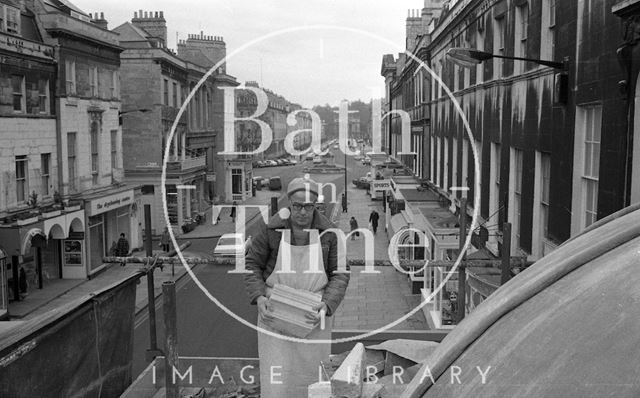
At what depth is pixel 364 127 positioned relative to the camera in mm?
168750

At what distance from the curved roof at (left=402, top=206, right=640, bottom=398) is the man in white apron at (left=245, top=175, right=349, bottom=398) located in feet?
7.57

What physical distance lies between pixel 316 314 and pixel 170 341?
1722 millimetres

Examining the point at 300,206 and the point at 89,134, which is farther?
the point at 89,134

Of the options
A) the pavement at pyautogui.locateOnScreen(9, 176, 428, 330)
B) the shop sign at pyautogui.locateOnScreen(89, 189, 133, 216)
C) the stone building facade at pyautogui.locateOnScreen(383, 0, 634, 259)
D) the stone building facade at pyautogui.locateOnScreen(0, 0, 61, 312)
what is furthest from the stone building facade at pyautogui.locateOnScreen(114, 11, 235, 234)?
the stone building facade at pyautogui.locateOnScreen(383, 0, 634, 259)

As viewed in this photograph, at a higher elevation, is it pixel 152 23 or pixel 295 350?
pixel 152 23

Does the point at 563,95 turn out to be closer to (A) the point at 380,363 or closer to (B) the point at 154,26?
(A) the point at 380,363

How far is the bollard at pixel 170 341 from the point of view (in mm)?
5809

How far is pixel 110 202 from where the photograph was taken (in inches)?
1181

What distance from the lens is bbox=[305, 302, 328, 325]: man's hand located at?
4.93 metres

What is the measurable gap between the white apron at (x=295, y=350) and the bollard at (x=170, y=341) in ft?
3.50

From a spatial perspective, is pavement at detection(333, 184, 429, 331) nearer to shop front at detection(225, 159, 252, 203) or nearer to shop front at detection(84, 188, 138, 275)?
shop front at detection(84, 188, 138, 275)

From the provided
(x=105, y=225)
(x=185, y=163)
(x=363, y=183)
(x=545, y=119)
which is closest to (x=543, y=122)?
(x=545, y=119)

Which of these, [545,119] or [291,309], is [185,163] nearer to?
[545,119]

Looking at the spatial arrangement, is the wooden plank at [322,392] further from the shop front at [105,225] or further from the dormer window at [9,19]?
the shop front at [105,225]
